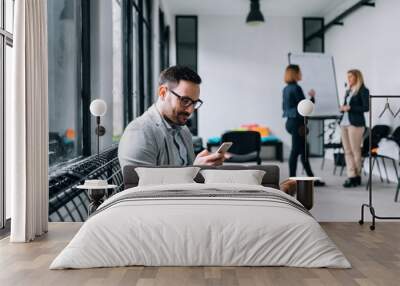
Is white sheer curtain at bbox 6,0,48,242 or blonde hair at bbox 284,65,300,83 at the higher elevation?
blonde hair at bbox 284,65,300,83

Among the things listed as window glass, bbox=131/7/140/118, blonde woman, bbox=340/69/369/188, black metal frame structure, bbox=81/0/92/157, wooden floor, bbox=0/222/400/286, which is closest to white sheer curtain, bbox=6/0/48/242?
wooden floor, bbox=0/222/400/286

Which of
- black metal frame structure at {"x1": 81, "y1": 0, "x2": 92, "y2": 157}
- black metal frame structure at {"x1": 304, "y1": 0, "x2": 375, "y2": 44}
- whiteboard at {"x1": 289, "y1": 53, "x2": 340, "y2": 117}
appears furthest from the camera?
black metal frame structure at {"x1": 304, "y1": 0, "x2": 375, "y2": 44}

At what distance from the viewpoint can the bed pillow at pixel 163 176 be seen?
4302mm

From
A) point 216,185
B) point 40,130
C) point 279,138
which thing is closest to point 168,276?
point 216,185

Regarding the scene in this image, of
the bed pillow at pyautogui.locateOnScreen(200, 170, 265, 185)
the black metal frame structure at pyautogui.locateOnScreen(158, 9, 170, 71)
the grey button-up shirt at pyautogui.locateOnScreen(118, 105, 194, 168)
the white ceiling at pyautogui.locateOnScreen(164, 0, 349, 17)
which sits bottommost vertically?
the bed pillow at pyautogui.locateOnScreen(200, 170, 265, 185)

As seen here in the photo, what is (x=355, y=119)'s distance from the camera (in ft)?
25.8

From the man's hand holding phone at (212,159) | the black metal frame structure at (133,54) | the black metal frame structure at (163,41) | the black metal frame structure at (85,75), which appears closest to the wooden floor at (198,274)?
the man's hand holding phone at (212,159)

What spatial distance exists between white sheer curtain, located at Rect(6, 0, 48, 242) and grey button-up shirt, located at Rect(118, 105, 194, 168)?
654 millimetres

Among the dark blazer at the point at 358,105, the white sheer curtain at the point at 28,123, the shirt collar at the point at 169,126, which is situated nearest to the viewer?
the white sheer curtain at the point at 28,123

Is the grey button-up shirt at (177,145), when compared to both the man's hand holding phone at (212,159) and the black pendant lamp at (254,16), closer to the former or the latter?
the man's hand holding phone at (212,159)

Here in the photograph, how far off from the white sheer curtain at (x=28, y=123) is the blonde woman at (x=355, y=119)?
480 centimetres

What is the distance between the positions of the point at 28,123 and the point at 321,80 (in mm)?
6464

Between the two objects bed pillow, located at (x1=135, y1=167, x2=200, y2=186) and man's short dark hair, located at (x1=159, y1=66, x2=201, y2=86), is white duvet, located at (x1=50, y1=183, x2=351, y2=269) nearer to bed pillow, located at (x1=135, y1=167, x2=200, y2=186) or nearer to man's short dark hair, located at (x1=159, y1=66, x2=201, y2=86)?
bed pillow, located at (x1=135, y1=167, x2=200, y2=186)

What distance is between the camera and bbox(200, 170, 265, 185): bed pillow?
4.36m
